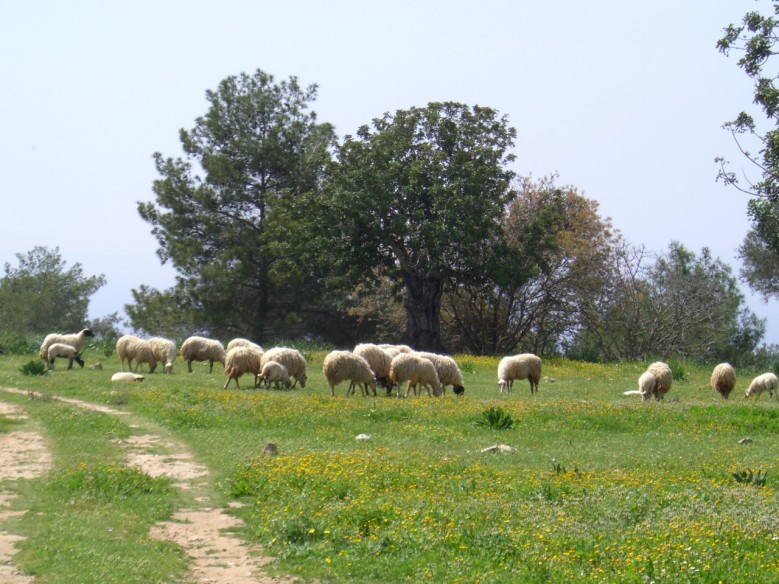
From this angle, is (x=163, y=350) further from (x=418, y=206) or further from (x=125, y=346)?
(x=418, y=206)

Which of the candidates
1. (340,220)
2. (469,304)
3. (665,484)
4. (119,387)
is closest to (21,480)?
(665,484)

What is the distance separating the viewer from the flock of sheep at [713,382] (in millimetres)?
26203

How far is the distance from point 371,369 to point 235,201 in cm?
2859

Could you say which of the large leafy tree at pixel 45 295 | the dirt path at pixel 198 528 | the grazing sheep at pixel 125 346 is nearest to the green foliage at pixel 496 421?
the dirt path at pixel 198 528

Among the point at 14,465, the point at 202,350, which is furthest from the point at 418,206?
the point at 14,465

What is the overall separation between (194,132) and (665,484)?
147ft

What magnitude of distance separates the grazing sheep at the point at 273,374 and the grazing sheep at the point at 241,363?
398mm

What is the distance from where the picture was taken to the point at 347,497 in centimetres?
1173

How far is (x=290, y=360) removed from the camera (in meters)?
26.2

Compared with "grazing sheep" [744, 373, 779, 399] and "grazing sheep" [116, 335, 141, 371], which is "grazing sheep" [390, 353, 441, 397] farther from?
"grazing sheep" [744, 373, 779, 399]

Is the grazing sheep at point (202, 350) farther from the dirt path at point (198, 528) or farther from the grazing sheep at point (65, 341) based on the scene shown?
the dirt path at point (198, 528)

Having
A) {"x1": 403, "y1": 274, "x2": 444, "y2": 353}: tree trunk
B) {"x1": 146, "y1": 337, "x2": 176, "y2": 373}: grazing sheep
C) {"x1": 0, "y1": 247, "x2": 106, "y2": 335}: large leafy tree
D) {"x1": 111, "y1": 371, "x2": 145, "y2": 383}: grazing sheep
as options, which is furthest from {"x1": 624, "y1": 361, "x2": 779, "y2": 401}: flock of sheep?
{"x1": 0, "y1": 247, "x2": 106, "y2": 335}: large leafy tree

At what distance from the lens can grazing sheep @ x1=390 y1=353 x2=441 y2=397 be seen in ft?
81.4

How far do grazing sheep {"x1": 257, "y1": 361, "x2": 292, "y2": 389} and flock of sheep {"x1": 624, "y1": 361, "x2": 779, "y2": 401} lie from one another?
9.60 meters
